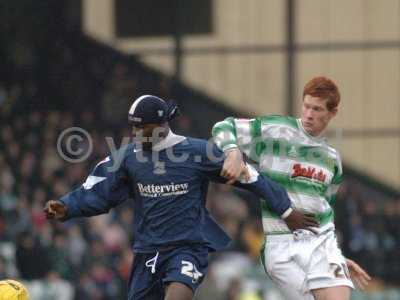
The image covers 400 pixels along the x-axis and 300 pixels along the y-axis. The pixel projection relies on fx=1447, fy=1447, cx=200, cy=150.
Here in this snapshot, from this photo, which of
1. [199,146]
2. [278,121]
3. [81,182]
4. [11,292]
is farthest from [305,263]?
[81,182]

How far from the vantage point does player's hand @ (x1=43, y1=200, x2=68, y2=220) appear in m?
9.24

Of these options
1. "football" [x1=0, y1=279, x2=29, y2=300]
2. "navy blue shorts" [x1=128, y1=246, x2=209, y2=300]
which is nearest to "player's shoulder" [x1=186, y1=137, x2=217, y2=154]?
"navy blue shorts" [x1=128, y1=246, x2=209, y2=300]

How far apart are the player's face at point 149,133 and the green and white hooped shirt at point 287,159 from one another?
463mm

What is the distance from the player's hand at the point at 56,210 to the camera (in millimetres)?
9242

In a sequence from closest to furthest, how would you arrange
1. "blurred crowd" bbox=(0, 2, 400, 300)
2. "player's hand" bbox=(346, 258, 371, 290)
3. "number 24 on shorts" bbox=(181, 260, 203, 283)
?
"number 24 on shorts" bbox=(181, 260, 203, 283), "player's hand" bbox=(346, 258, 371, 290), "blurred crowd" bbox=(0, 2, 400, 300)

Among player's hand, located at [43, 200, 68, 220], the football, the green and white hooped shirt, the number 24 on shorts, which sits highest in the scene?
the green and white hooped shirt

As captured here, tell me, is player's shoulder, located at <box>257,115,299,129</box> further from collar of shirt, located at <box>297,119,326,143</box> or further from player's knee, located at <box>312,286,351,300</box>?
player's knee, located at <box>312,286,351,300</box>

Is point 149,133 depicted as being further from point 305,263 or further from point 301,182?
point 305,263

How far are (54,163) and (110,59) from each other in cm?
242

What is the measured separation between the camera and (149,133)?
916cm

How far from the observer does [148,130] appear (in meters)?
9.15

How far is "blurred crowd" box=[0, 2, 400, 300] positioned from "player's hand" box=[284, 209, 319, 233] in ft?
27.6

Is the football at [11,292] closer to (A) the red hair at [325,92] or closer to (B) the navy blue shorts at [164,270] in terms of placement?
(B) the navy blue shorts at [164,270]

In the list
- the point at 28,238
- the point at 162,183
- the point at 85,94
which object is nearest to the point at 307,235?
the point at 162,183
